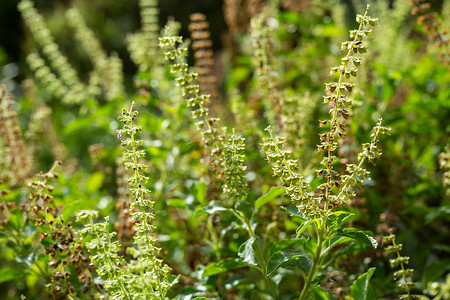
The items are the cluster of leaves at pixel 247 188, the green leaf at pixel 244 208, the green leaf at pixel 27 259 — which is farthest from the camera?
the green leaf at pixel 27 259

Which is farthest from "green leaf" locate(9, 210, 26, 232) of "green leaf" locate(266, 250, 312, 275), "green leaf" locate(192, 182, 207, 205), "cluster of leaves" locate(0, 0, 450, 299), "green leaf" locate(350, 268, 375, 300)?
"green leaf" locate(350, 268, 375, 300)

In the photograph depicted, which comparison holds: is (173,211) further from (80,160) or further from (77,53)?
(77,53)

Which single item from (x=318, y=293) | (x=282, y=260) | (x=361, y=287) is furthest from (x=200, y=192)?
(x=361, y=287)

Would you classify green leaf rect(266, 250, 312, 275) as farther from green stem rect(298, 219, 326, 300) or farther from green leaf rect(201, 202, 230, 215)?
green leaf rect(201, 202, 230, 215)

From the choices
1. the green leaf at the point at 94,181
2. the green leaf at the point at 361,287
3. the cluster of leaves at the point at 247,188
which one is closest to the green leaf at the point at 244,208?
the cluster of leaves at the point at 247,188

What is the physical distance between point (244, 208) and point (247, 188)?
73 millimetres

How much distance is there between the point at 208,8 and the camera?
11555mm

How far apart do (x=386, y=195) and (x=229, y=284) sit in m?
1.08

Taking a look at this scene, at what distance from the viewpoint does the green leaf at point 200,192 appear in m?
1.89

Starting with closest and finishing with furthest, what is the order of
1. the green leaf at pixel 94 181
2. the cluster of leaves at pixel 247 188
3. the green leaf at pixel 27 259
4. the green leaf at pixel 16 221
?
the cluster of leaves at pixel 247 188 → the green leaf at pixel 27 259 → the green leaf at pixel 16 221 → the green leaf at pixel 94 181

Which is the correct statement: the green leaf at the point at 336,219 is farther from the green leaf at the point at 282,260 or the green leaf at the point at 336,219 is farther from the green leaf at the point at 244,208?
the green leaf at the point at 244,208

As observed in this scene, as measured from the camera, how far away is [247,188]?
5.19 feet

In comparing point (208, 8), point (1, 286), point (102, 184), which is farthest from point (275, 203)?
point (208, 8)

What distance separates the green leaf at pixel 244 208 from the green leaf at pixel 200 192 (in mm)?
314
